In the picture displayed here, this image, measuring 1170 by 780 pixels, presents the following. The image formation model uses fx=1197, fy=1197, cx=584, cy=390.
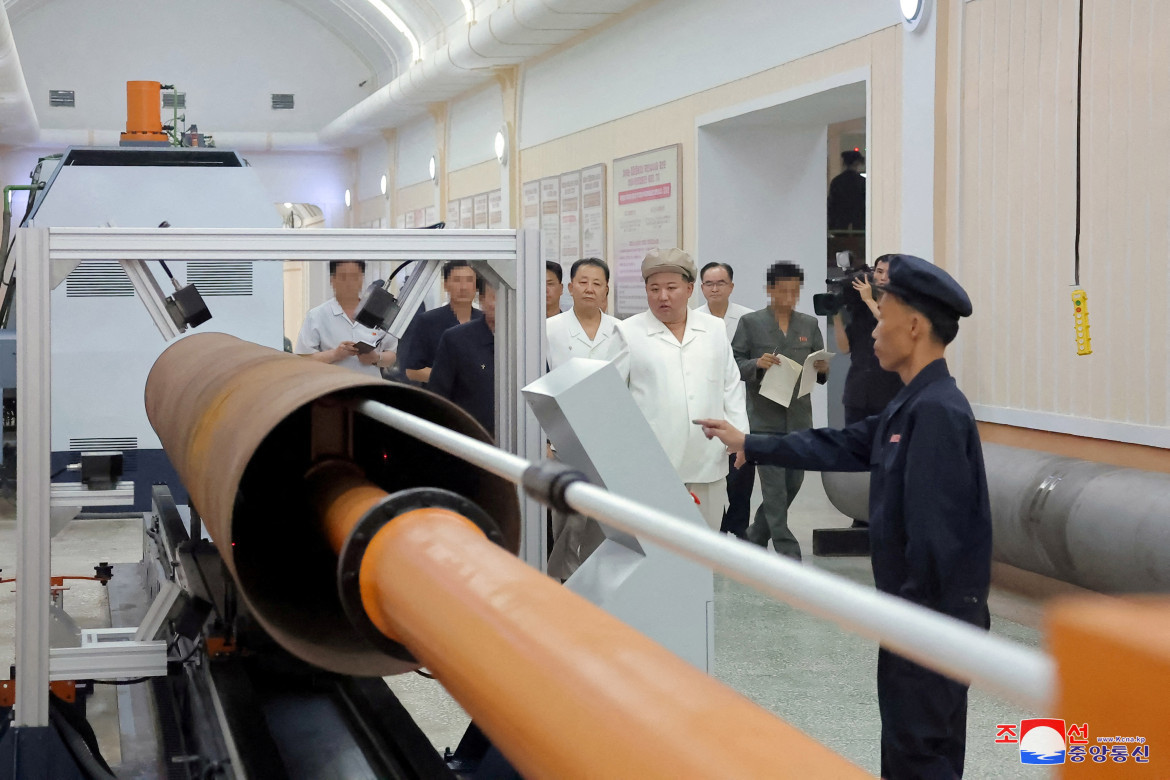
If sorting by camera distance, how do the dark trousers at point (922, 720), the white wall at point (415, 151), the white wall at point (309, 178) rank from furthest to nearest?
the white wall at point (309, 178) → the white wall at point (415, 151) → the dark trousers at point (922, 720)

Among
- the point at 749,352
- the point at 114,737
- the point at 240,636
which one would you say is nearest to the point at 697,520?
the point at 240,636

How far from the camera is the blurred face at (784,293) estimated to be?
5480mm

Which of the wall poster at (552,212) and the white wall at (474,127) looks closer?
the wall poster at (552,212)

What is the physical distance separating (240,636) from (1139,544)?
273cm

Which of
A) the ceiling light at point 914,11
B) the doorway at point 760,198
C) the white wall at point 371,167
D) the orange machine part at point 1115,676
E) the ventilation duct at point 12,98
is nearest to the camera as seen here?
the orange machine part at point 1115,676

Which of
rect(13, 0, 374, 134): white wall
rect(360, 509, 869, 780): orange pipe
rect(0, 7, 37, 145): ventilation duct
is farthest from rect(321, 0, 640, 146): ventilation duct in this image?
rect(360, 509, 869, 780): orange pipe

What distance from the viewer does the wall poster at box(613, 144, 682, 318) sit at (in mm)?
7684

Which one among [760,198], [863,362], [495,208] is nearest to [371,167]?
[495,208]

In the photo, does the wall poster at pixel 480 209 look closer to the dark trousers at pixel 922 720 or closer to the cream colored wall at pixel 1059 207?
the cream colored wall at pixel 1059 207

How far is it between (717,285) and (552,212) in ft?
13.0

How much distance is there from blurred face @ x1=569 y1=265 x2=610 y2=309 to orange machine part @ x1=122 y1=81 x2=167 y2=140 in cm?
346

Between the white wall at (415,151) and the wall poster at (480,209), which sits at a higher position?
the white wall at (415,151)

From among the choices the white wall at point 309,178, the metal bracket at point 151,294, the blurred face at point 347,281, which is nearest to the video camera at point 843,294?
the blurred face at point 347,281

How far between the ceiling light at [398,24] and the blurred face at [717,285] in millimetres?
7628
